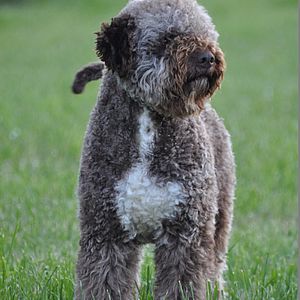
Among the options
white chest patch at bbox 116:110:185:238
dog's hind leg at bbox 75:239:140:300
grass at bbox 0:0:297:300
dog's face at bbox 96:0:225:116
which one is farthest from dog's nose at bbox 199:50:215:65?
grass at bbox 0:0:297:300

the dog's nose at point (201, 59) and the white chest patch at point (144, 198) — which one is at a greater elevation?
the dog's nose at point (201, 59)

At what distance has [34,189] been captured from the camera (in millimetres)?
9453

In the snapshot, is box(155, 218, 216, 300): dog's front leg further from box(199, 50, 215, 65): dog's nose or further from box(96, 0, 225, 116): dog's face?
box(199, 50, 215, 65): dog's nose

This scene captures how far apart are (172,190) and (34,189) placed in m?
4.55

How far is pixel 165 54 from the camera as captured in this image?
508 centimetres

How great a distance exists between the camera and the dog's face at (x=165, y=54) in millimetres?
5000

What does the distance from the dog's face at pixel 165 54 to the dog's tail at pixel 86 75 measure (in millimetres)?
879

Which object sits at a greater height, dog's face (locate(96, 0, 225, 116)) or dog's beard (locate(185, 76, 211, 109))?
dog's face (locate(96, 0, 225, 116))

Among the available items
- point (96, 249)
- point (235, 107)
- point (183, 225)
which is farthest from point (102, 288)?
point (235, 107)

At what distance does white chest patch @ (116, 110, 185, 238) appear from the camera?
5113 millimetres

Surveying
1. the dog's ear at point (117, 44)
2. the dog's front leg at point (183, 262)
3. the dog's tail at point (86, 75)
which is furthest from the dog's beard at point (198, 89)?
the dog's tail at point (86, 75)

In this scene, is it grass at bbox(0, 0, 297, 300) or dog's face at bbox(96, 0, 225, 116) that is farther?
grass at bbox(0, 0, 297, 300)

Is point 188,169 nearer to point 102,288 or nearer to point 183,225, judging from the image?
point 183,225

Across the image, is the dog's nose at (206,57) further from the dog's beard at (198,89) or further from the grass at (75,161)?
the grass at (75,161)
